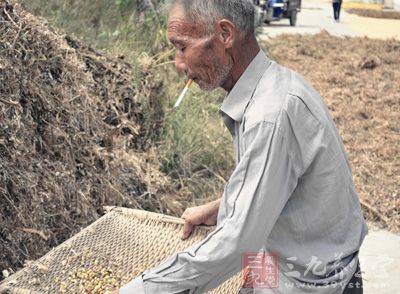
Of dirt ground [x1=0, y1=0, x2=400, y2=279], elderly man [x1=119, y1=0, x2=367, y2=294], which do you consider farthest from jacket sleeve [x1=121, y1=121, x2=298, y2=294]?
dirt ground [x1=0, y1=0, x2=400, y2=279]

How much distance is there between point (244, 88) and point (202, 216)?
0.75 m

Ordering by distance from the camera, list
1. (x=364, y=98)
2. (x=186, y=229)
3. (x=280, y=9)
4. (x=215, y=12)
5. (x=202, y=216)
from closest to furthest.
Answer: (x=215, y=12) < (x=202, y=216) < (x=186, y=229) < (x=364, y=98) < (x=280, y=9)

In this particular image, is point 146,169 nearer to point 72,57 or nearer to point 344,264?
point 72,57

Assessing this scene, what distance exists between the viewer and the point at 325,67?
993 cm

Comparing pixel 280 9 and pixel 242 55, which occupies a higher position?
pixel 242 55

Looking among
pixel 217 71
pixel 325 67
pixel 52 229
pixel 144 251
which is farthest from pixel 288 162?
pixel 325 67

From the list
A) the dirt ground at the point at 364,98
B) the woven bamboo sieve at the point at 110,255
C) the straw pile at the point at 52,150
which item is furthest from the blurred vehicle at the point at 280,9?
the woven bamboo sieve at the point at 110,255

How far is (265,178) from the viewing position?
156cm

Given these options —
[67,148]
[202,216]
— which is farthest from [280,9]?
[202,216]

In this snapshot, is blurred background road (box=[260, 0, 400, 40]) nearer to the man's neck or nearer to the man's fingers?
the man's fingers

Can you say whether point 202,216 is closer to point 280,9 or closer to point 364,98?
point 364,98

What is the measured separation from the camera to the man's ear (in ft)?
5.49

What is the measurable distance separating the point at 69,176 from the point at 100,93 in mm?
1073

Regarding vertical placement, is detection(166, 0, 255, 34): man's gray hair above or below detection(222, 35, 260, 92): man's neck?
above
